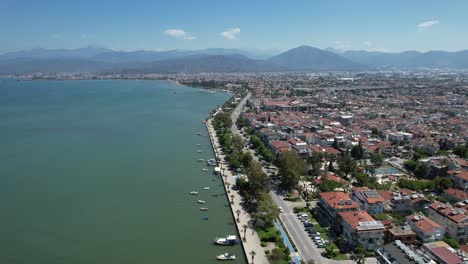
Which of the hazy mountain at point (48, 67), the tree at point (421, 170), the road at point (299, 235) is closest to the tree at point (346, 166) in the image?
the tree at point (421, 170)

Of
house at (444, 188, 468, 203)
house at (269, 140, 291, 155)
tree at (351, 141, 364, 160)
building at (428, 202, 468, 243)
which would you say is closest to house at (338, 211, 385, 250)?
Result: building at (428, 202, 468, 243)

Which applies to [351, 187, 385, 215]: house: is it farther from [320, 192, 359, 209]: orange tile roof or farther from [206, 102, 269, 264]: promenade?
[206, 102, 269, 264]: promenade

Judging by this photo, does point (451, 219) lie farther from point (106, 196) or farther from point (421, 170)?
point (106, 196)

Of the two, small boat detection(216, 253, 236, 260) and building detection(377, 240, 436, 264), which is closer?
building detection(377, 240, 436, 264)

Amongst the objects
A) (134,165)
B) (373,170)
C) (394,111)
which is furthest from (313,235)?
(394,111)

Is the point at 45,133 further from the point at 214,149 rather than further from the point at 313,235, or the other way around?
the point at 313,235
